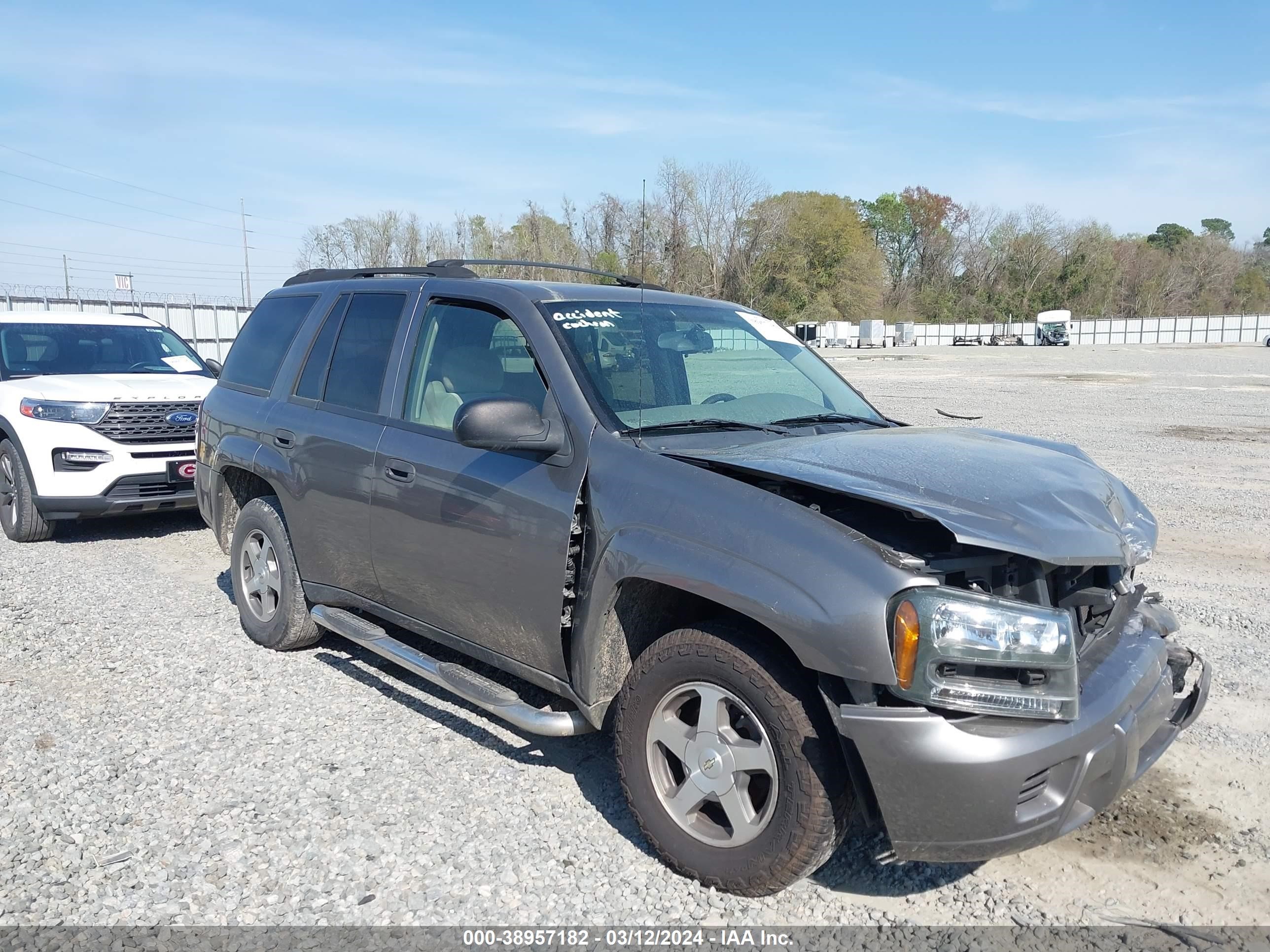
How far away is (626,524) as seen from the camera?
129 inches

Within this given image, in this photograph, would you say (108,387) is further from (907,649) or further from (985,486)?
(907,649)

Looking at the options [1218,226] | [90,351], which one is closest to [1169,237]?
[1218,226]

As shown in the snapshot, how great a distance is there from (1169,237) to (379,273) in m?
145

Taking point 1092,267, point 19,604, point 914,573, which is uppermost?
point 1092,267

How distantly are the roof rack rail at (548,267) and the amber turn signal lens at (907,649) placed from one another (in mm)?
2327

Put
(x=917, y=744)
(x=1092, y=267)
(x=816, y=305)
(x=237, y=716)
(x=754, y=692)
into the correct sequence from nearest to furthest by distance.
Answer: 1. (x=917, y=744)
2. (x=754, y=692)
3. (x=237, y=716)
4. (x=816, y=305)
5. (x=1092, y=267)

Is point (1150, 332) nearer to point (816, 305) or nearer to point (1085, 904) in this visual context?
point (816, 305)

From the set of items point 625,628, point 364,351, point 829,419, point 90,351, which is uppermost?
point 364,351


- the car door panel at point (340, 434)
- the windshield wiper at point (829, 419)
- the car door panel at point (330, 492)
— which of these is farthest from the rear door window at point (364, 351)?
the windshield wiper at point (829, 419)

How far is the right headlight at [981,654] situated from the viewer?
2637 mm

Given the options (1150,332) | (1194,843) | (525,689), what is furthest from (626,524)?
(1150,332)

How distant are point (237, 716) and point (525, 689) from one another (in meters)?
1.33

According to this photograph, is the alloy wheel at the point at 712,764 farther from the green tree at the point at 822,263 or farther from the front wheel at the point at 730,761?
the green tree at the point at 822,263

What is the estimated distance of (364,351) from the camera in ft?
15.6
